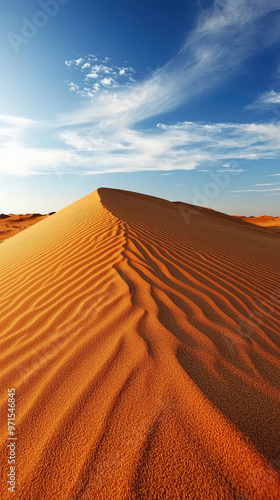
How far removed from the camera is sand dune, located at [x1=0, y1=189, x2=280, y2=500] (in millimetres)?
1121

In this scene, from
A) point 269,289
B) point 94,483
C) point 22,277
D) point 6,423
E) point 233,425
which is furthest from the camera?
point 22,277

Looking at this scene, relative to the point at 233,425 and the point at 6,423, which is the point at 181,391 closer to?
the point at 233,425

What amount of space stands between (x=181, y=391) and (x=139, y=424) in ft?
1.07

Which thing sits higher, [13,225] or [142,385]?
[142,385]

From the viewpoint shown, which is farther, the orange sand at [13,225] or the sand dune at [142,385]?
the orange sand at [13,225]

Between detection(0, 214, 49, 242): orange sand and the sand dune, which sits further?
detection(0, 214, 49, 242): orange sand

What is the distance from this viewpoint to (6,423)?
1458 mm

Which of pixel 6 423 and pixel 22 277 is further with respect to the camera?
pixel 22 277

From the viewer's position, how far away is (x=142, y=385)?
1592 mm

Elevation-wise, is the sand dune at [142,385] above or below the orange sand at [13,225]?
above

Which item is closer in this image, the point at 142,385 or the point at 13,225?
the point at 142,385

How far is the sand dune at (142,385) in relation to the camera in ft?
3.68

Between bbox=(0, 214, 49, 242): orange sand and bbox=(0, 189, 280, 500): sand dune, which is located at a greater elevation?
bbox=(0, 189, 280, 500): sand dune

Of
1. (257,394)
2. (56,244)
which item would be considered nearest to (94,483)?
(257,394)
